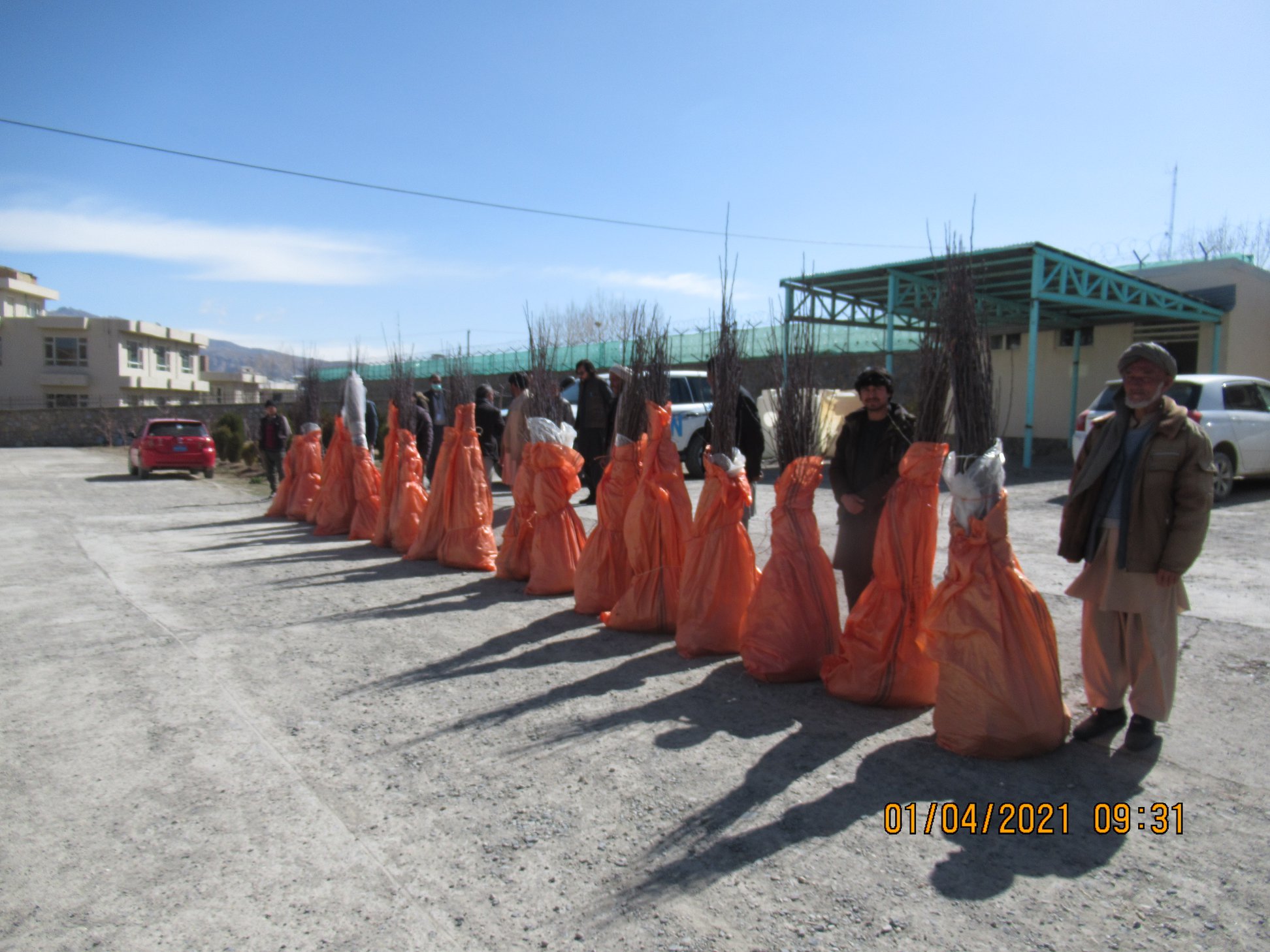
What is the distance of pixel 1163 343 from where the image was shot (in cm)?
1727

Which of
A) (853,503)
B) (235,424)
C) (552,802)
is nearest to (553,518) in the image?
(853,503)

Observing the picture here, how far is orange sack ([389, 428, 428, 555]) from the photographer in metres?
8.09

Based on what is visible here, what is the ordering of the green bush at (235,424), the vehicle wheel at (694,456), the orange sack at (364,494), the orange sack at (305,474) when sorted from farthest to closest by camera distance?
the green bush at (235,424) → the vehicle wheel at (694,456) → the orange sack at (305,474) → the orange sack at (364,494)

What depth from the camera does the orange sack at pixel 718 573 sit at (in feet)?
14.9

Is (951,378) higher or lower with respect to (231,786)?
higher

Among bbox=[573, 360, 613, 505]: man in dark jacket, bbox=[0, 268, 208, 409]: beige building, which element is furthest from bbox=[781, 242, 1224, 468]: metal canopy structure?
bbox=[0, 268, 208, 409]: beige building

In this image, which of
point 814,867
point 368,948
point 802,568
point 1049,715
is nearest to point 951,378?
point 802,568

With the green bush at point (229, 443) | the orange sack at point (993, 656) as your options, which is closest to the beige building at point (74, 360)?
the green bush at point (229, 443)

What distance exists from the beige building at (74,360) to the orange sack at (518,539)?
41991 mm

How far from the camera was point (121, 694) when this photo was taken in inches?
161

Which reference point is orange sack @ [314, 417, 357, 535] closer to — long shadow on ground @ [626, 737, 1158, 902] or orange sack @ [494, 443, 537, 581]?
orange sack @ [494, 443, 537, 581]

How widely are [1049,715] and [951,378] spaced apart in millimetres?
1510

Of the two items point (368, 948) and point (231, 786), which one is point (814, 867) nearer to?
point (368, 948)
